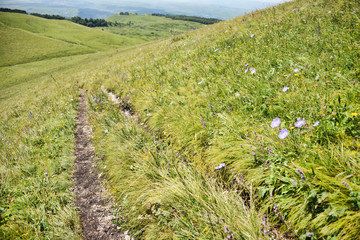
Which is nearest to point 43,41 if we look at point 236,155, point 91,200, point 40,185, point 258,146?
point 40,185

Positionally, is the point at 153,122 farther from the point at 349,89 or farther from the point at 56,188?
the point at 349,89

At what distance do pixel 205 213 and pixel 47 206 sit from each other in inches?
140

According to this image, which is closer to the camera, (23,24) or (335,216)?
(335,216)

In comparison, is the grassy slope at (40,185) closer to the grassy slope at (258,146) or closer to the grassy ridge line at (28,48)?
the grassy slope at (258,146)

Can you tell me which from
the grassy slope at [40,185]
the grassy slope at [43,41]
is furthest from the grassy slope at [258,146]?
the grassy slope at [43,41]

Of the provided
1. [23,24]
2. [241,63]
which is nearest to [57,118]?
[241,63]

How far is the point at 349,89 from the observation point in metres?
2.82

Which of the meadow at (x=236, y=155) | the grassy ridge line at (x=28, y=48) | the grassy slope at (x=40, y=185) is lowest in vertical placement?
the grassy slope at (x=40, y=185)

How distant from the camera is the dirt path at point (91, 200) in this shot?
11.0ft

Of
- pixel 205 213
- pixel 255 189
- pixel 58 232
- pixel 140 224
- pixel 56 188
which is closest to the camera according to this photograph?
pixel 205 213

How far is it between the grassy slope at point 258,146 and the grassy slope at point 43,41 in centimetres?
8509

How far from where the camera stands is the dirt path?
3.37 m

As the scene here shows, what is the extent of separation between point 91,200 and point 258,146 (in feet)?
12.3

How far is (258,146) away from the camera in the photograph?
113 inches
